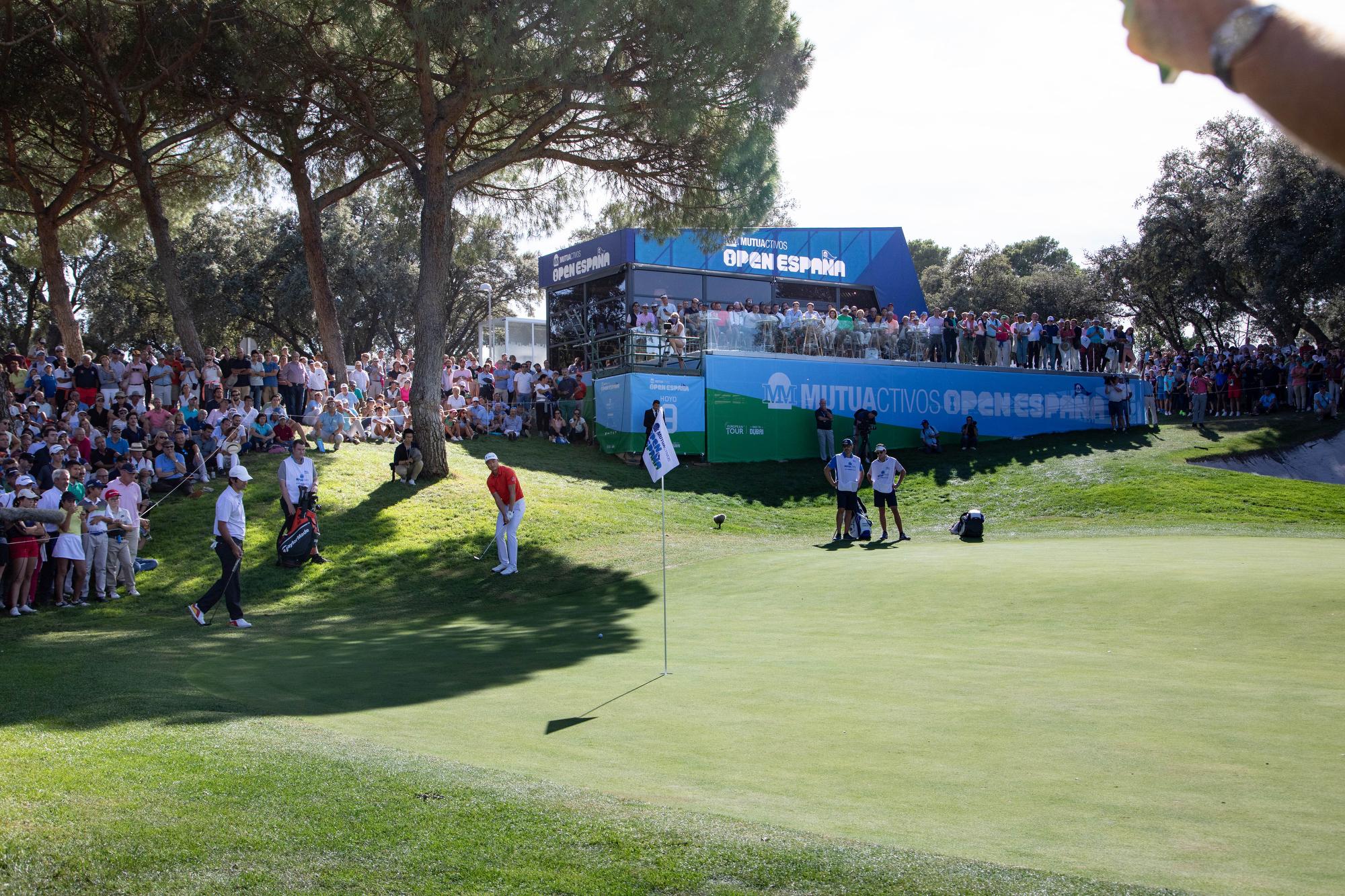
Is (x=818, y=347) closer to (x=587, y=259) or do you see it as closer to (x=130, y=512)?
(x=587, y=259)

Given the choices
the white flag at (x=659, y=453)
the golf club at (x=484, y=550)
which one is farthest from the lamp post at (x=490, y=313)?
the white flag at (x=659, y=453)

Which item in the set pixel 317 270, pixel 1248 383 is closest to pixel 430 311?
pixel 317 270

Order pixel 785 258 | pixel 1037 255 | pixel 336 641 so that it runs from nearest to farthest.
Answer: pixel 336 641 → pixel 785 258 → pixel 1037 255

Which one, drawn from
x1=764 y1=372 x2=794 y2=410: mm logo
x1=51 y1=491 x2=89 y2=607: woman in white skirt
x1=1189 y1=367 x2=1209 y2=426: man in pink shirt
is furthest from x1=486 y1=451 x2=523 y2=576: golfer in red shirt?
x1=1189 y1=367 x2=1209 y2=426: man in pink shirt

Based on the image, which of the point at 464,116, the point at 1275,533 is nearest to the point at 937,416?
the point at 1275,533

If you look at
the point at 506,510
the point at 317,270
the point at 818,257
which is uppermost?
the point at 818,257

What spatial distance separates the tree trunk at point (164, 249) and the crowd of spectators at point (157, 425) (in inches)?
22.5

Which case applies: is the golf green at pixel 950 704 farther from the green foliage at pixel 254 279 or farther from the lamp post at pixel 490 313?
the green foliage at pixel 254 279

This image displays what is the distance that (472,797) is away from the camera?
215 inches

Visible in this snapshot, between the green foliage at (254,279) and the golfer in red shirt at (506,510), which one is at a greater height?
the green foliage at (254,279)

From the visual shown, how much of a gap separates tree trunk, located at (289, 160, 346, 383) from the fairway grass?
31.3 feet

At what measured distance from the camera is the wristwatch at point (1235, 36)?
1347 millimetres

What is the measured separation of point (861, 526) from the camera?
2152cm

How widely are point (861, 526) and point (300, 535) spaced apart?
10.5 metres
